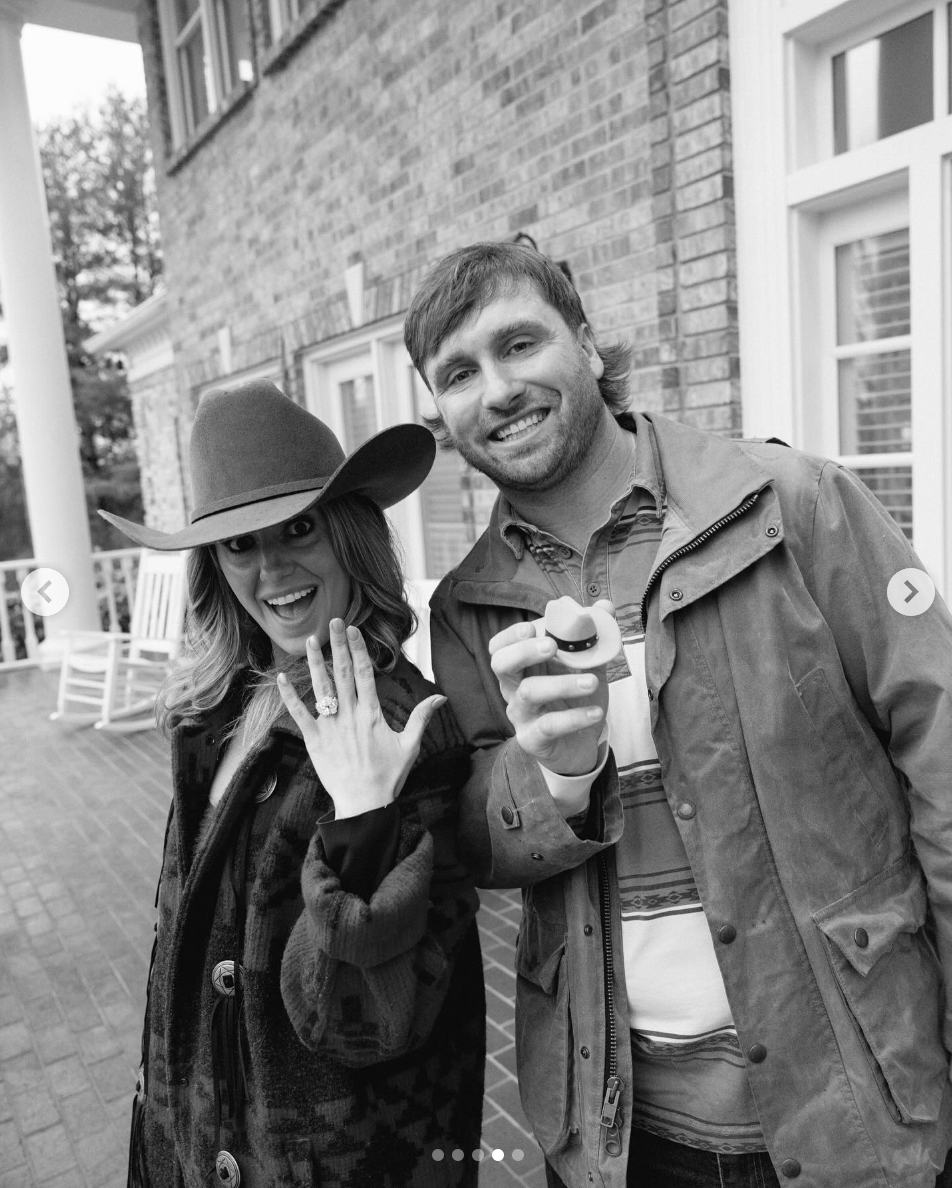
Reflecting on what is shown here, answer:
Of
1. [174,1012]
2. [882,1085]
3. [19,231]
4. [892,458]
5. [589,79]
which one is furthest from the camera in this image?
[19,231]

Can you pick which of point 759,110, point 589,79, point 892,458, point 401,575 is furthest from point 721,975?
point 589,79

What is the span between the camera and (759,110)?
2.94 m

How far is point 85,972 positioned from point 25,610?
684cm

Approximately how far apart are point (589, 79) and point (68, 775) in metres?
5.07

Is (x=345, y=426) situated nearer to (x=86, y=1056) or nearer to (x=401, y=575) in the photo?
(x=86, y=1056)

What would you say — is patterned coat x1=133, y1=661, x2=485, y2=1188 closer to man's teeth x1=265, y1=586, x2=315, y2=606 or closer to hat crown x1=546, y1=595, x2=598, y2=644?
man's teeth x1=265, y1=586, x2=315, y2=606

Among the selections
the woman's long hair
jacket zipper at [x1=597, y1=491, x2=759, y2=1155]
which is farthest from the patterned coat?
jacket zipper at [x1=597, y1=491, x2=759, y2=1155]

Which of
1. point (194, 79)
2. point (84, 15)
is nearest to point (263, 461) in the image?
point (194, 79)

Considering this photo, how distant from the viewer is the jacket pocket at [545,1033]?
1.26 meters

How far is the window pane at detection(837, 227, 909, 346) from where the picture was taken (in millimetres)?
2846

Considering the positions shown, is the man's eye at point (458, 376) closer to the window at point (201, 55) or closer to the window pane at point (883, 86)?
the window pane at point (883, 86)

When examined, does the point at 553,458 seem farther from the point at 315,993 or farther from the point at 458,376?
the point at 315,993

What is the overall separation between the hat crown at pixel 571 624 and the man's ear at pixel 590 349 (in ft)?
1.91

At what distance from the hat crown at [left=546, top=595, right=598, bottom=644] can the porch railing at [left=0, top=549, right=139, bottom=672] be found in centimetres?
907
